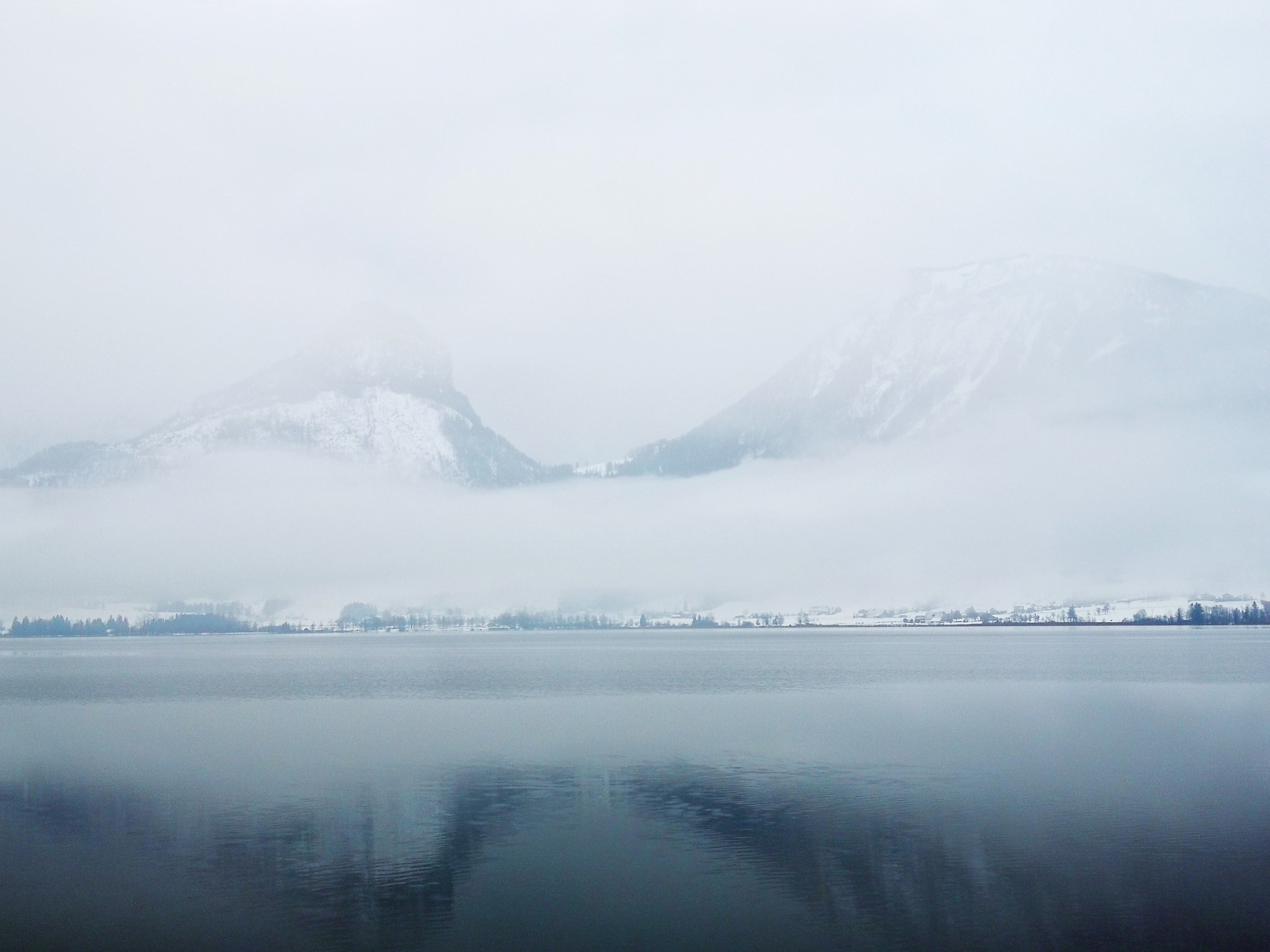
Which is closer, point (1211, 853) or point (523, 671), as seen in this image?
point (1211, 853)

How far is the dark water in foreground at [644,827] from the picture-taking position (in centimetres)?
3403

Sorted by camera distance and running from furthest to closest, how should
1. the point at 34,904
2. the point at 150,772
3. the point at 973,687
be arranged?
1. the point at 973,687
2. the point at 150,772
3. the point at 34,904

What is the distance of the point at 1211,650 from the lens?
630 ft

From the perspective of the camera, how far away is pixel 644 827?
153 feet

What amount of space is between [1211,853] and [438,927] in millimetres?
28161

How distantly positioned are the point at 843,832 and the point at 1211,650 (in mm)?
173564

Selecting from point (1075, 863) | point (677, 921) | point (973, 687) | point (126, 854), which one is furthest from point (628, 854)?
point (973, 687)

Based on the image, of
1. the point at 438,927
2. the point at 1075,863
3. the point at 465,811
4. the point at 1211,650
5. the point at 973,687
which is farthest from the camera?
the point at 1211,650

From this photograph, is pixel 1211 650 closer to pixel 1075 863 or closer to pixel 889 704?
pixel 889 704

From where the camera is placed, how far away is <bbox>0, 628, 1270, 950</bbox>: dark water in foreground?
112 ft

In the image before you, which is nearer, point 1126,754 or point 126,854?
point 126,854

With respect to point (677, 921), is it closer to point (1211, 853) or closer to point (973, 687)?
point (1211, 853)

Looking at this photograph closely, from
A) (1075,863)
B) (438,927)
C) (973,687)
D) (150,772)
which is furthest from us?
(973,687)

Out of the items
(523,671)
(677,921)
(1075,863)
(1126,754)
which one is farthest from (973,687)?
(677,921)
